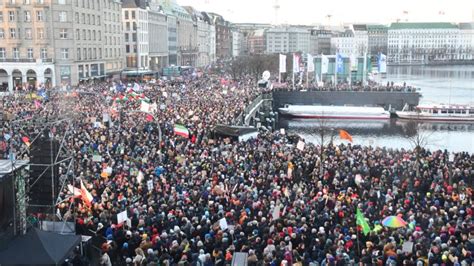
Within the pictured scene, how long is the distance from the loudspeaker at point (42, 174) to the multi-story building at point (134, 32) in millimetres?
89507

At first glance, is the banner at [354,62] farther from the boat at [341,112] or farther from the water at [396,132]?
the water at [396,132]

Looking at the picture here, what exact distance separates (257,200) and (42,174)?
687 cm

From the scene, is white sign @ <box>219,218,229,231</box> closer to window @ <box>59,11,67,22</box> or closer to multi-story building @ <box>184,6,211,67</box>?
window @ <box>59,11,67,22</box>

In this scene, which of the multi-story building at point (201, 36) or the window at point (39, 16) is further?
the multi-story building at point (201, 36)

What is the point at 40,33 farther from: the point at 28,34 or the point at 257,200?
the point at 257,200

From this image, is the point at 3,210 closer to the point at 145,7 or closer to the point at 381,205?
the point at 381,205

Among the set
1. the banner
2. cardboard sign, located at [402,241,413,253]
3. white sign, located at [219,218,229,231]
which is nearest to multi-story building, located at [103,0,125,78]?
the banner

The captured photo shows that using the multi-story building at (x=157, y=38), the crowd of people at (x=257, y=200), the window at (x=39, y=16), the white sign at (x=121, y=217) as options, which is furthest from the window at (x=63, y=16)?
the white sign at (x=121, y=217)

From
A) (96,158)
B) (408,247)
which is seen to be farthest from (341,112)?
(408,247)

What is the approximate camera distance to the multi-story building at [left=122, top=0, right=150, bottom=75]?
344 ft

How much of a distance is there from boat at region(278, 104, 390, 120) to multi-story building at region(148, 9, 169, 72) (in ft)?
166

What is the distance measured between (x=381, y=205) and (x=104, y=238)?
30.1 ft

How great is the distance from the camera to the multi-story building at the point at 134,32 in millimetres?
104938

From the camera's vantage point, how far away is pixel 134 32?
4151 inches
